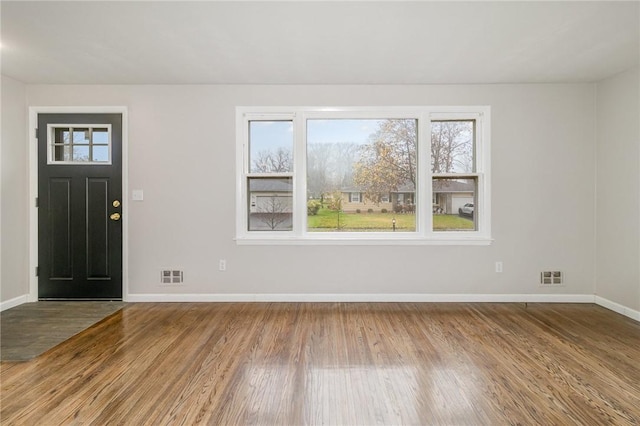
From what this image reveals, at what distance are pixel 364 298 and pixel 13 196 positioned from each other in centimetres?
431

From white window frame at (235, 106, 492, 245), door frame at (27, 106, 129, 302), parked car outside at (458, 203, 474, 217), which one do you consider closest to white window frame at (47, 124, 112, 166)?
door frame at (27, 106, 129, 302)

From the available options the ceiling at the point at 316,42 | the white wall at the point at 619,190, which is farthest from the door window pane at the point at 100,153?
the white wall at the point at 619,190

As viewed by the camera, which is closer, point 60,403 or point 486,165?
point 60,403

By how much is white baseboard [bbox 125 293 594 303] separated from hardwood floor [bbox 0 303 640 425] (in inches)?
14.7

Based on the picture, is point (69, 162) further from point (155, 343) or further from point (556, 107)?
point (556, 107)

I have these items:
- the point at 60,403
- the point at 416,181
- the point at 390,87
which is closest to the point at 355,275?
the point at 416,181

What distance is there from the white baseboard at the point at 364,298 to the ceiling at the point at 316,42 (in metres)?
2.55

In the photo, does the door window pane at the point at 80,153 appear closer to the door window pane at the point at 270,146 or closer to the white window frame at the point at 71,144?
the white window frame at the point at 71,144

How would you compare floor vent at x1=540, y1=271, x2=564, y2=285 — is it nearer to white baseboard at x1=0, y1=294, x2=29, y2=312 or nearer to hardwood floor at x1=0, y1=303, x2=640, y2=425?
hardwood floor at x1=0, y1=303, x2=640, y2=425

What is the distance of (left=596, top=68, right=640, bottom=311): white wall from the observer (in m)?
3.47

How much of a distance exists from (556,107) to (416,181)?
1.85 metres

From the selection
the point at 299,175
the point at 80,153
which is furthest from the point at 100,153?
the point at 299,175

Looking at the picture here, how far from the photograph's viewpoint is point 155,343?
2.90 meters

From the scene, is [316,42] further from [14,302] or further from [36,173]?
[14,302]
